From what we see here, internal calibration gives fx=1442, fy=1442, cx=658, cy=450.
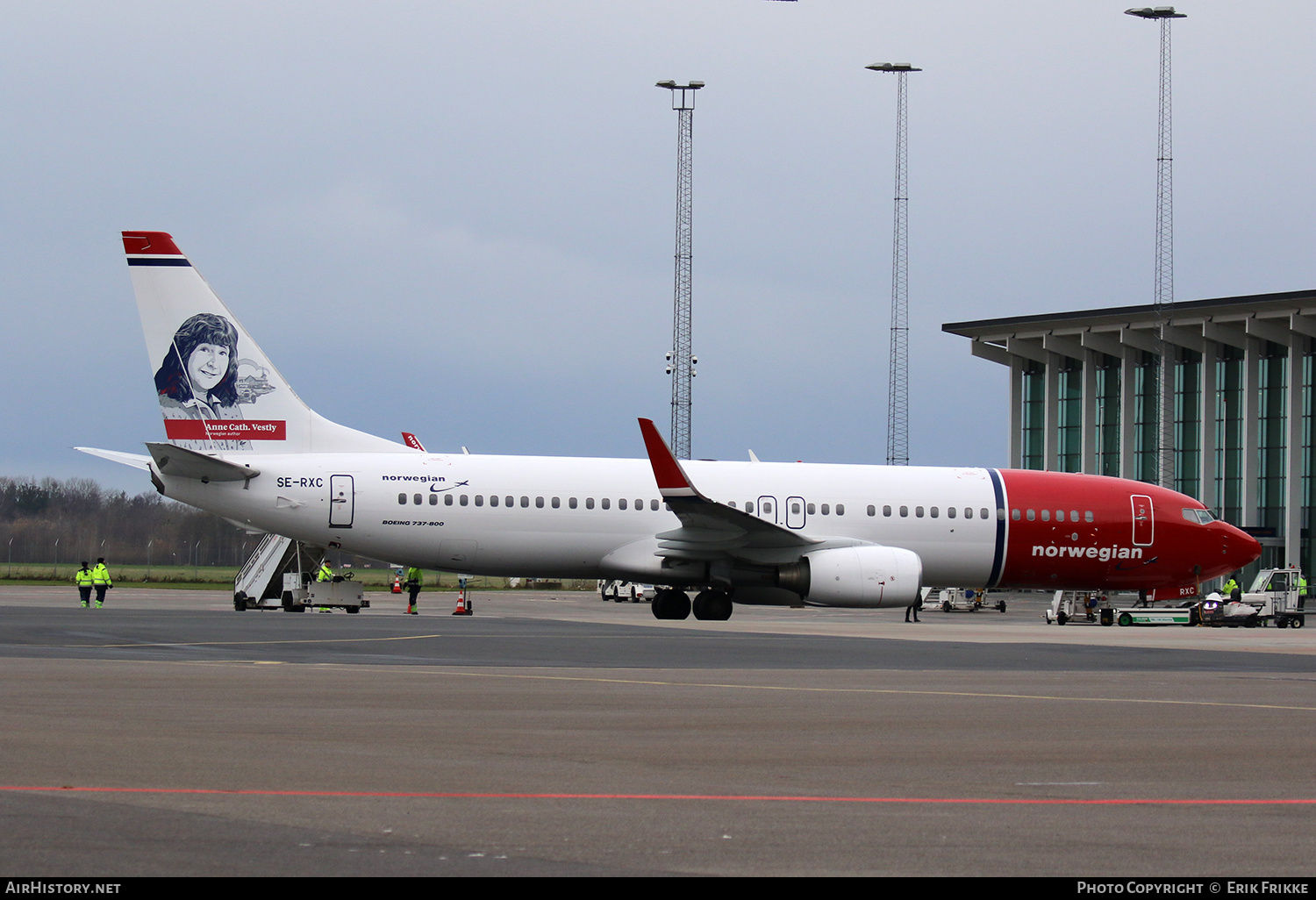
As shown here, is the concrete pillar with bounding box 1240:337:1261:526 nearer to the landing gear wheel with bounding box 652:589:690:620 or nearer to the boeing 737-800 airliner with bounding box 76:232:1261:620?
the boeing 737-800 airliner with bounding box 76:232:1261:620

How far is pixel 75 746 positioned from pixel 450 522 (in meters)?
19.2

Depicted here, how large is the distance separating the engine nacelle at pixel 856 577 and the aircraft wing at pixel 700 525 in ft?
2.35

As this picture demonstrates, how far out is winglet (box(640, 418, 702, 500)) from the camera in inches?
1001

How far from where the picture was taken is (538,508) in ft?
89.9

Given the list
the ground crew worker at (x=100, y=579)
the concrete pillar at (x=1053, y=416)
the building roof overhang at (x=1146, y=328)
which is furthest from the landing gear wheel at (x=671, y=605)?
the concrete pillar at (x=1053, y=416)

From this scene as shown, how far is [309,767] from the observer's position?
7441mm

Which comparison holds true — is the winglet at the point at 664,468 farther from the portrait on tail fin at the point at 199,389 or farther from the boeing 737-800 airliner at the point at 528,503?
the portrait on tail fin at the point at 199,389

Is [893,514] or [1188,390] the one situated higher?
[1188,390]

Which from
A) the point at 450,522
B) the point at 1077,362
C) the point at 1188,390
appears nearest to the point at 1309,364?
the point at 1188,390

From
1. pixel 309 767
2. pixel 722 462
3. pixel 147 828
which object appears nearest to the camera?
pixel 147 828

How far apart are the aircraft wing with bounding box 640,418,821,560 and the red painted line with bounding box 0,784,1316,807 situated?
18157 mm

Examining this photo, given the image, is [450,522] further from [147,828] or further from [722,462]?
[147,828]

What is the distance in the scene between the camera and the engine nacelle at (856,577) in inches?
1037

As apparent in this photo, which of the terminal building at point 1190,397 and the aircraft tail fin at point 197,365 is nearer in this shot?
Answer: the aircraft tail fin at point 197,365
